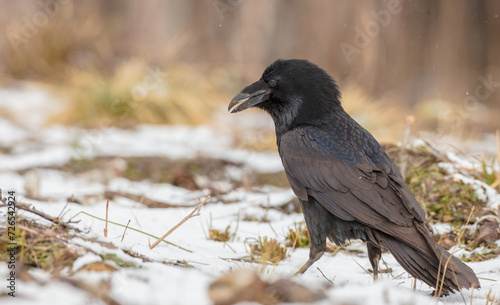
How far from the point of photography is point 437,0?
45.3 feet

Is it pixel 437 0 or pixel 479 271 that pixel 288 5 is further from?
pixel 479 271

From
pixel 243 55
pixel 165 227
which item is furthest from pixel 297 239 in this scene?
pixel 243 55

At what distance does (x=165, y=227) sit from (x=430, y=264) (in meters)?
1.83

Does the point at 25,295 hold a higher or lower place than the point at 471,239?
lower

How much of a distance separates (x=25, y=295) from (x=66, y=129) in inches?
254

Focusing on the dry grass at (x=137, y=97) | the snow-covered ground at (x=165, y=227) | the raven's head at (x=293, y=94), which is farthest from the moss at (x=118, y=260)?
the dry grass at (x=137, y=97)

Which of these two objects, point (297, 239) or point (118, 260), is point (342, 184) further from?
point (118, 260)

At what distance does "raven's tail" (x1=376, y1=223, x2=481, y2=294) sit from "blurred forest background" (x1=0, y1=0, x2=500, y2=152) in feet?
16.4

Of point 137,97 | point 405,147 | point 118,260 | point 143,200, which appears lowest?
point 118,260

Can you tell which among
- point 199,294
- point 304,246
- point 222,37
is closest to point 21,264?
point 199,294

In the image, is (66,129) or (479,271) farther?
(66,129)

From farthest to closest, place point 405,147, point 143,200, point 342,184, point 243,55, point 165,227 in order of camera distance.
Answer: point 243,55 → point 143,200 → point 405,147 → point 165,227 → point 342,184

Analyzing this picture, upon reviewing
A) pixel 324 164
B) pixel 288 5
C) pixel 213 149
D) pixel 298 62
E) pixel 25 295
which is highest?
pixel 288 5

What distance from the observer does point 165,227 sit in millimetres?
4039
